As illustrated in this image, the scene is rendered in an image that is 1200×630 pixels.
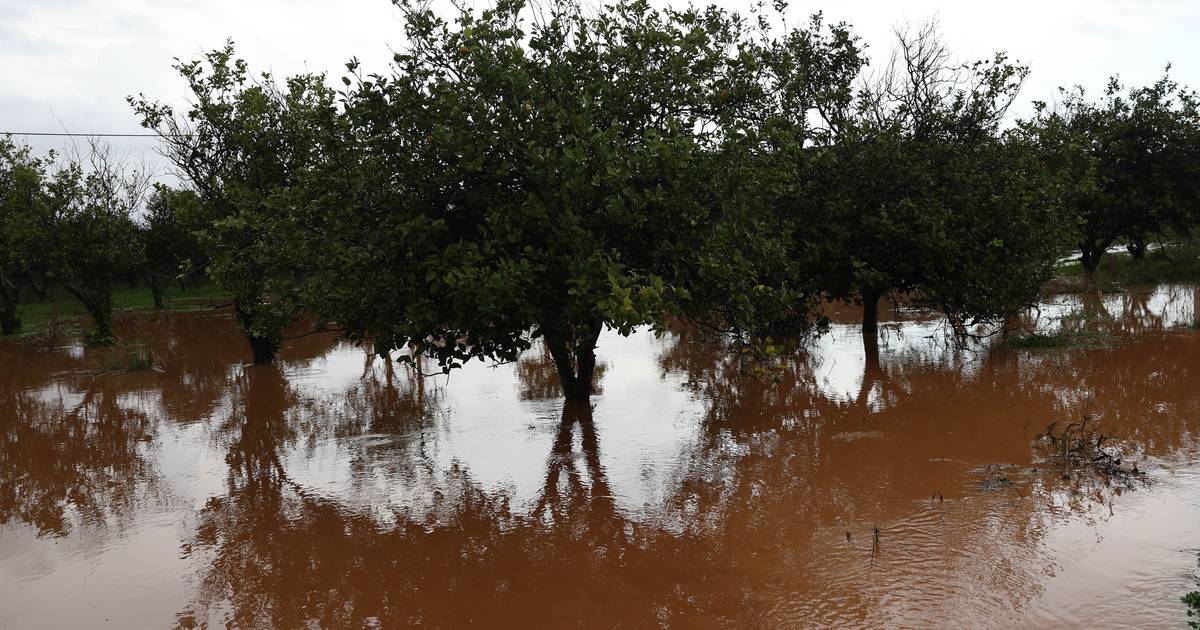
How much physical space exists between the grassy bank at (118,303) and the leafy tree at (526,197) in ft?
77.4

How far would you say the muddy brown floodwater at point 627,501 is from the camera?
581 cm

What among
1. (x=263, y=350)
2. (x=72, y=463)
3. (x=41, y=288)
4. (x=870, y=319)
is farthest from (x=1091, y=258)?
(x=41, y=288)

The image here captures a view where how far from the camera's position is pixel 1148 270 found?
27.1 metres

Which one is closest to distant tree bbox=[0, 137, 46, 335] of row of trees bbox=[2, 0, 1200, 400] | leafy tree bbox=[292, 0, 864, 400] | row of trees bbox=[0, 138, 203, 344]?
row of trees bbox=[0, 138, 203, 344]

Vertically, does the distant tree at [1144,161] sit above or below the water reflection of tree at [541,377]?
above

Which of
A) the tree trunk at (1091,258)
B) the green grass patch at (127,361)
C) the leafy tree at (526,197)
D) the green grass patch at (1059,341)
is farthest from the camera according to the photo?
the tree trunk at (1091,258)

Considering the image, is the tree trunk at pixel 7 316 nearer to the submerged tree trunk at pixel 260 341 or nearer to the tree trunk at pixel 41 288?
the tree trunk at pixel 41 288

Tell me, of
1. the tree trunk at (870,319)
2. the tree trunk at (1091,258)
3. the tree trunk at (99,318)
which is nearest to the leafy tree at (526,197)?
the tree trunk at (870,319)

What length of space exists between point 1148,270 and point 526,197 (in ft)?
85.1

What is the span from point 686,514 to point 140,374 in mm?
13638

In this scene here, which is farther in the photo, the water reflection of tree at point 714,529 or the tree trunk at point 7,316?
the tree trunk at point 7,316

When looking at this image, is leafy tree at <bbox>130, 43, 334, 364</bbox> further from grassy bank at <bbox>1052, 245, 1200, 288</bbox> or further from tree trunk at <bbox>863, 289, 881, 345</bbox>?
grassy bank at <bbox>1052, 245, 1200, 288</bbox>

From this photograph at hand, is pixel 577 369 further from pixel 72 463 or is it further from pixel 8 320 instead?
pixel 8 320

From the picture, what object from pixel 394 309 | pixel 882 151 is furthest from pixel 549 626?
pixel 882 151
